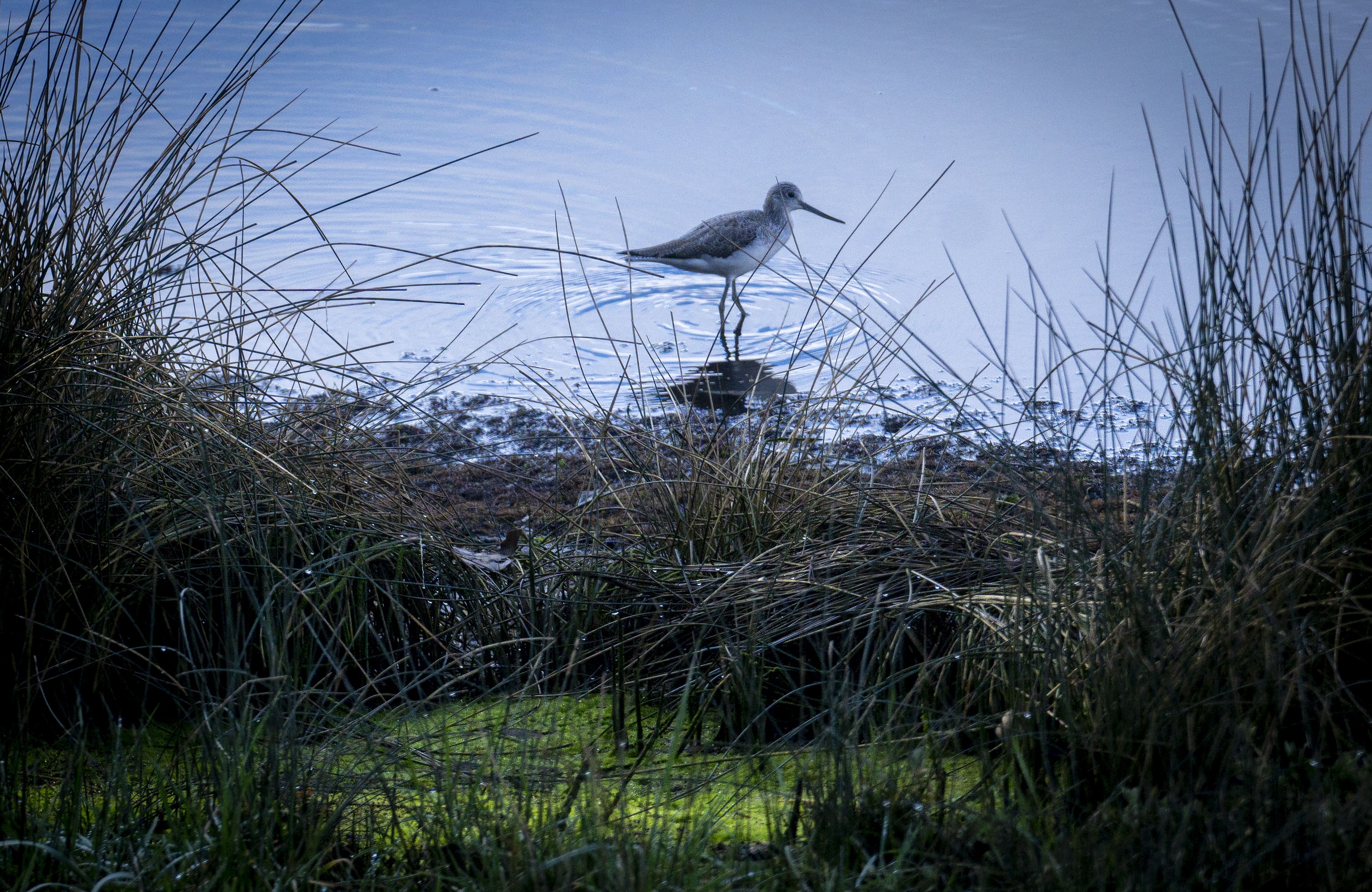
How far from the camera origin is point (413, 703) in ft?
6.06

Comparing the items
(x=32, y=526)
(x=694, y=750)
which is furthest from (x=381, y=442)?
(x=694, y=750)

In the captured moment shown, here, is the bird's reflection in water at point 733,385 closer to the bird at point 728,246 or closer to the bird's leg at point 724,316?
the bird's leg at point 724,316

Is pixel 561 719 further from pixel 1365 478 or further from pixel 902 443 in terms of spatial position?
pixel 1365 478

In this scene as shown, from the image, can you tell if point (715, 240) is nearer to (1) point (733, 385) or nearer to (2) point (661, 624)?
(1) point (733, 385)

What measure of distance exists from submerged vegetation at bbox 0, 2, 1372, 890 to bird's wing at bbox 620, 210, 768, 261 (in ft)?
10.4

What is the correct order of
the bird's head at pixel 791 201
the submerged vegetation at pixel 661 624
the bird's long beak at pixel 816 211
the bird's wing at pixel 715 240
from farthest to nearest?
the bird's long beak at pixel 816 211
the bird's head at pixel 791 201
the bird's wing at pixel 715 240
the submerged vegetation at pixel 661 624

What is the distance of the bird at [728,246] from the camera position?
5.71m

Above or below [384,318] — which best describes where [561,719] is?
below

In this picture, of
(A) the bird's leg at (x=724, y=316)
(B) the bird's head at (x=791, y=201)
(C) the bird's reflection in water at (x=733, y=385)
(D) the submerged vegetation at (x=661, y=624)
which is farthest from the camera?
(B) the bird's head at (x=791, y=201)

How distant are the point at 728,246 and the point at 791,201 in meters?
0.93

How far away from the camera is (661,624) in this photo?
7.33 ft

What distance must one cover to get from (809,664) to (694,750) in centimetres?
32

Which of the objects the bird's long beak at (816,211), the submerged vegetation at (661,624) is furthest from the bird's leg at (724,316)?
the submerged vegetation at (661,624)

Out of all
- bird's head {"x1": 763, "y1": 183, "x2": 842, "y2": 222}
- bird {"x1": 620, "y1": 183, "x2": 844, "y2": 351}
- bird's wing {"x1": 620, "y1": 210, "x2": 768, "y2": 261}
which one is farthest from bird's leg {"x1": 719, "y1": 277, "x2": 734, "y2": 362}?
bird's head {"x1": 763, "y1": 183, "x2": 842, "y2": 222}
